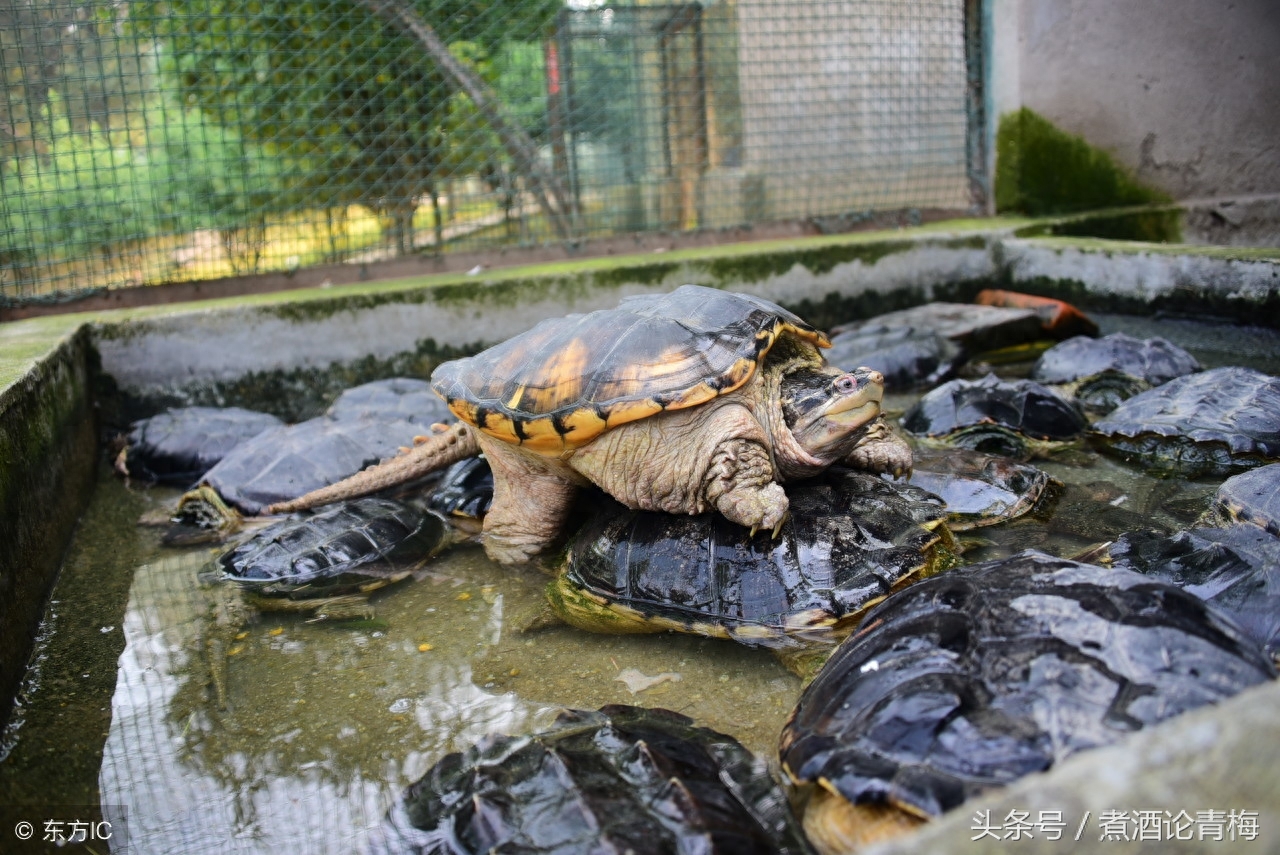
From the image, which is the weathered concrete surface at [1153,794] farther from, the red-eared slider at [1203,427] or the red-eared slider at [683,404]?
the red-eared slider at [1203,427]

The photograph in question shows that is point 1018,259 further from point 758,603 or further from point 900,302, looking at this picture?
point 758,603

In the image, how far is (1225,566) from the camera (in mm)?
2395

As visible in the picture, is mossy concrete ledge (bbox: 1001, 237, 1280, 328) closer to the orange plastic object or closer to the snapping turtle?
the orange plastic object

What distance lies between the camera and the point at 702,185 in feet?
21.7

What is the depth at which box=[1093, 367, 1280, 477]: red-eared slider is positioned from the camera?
3.76 metres

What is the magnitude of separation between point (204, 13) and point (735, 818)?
5399 millimetres

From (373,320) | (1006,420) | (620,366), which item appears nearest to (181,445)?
(373,320)

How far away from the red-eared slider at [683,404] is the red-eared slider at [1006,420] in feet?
3.33

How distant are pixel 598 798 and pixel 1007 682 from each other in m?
0.86

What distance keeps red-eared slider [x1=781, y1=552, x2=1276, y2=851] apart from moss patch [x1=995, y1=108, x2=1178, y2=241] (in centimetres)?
551

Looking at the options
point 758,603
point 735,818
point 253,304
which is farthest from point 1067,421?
point 253,304

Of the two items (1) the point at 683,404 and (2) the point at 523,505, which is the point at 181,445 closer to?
(2) the point at 523,505

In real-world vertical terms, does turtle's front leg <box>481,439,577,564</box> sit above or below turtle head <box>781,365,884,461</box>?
below

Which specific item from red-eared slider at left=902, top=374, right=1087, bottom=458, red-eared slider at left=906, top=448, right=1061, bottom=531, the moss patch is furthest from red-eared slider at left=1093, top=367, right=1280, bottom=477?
the moss patch
